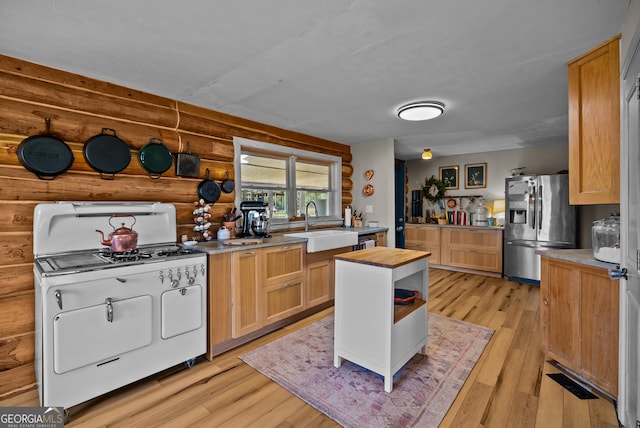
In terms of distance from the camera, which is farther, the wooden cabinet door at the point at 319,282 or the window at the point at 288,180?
the window at the point at 288,180

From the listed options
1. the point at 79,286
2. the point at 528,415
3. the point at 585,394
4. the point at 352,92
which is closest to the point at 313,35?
the point at 352,92

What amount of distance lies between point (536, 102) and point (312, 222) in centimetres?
291

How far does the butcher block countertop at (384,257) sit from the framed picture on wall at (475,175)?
4.12 m

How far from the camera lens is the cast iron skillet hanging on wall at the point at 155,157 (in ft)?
8.56

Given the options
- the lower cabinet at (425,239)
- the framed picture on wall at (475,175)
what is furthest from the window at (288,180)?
the framed picture on wall at (475,175)

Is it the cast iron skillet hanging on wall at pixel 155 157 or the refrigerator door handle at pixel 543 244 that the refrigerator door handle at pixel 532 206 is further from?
the cast iron skillet hanging on wall at pixel 155 157

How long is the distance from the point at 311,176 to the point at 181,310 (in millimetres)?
2751

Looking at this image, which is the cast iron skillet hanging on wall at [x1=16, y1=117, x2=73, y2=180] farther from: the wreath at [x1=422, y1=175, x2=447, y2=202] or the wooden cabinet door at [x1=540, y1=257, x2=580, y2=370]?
the wreath at [x1=422, y1=175, x2=447, y2=202]

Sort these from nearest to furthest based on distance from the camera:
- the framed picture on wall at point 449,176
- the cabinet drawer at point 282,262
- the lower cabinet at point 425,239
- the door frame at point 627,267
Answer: the door frame at point 627,267, the cabinet drawer at point 282,262, the lower cabinet at point 425,239, the framed picture on wall at point 449,176

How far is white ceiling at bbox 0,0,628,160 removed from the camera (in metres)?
1.57

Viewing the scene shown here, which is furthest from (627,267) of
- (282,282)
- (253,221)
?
(253,221)

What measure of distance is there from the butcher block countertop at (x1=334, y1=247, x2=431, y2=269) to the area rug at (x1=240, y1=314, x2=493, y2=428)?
0.85 meters

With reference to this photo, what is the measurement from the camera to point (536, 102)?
2.97m

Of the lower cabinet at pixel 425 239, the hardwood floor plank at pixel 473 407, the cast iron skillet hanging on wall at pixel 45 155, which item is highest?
the cast iron skillet hanging on wall at pixel 45 155
